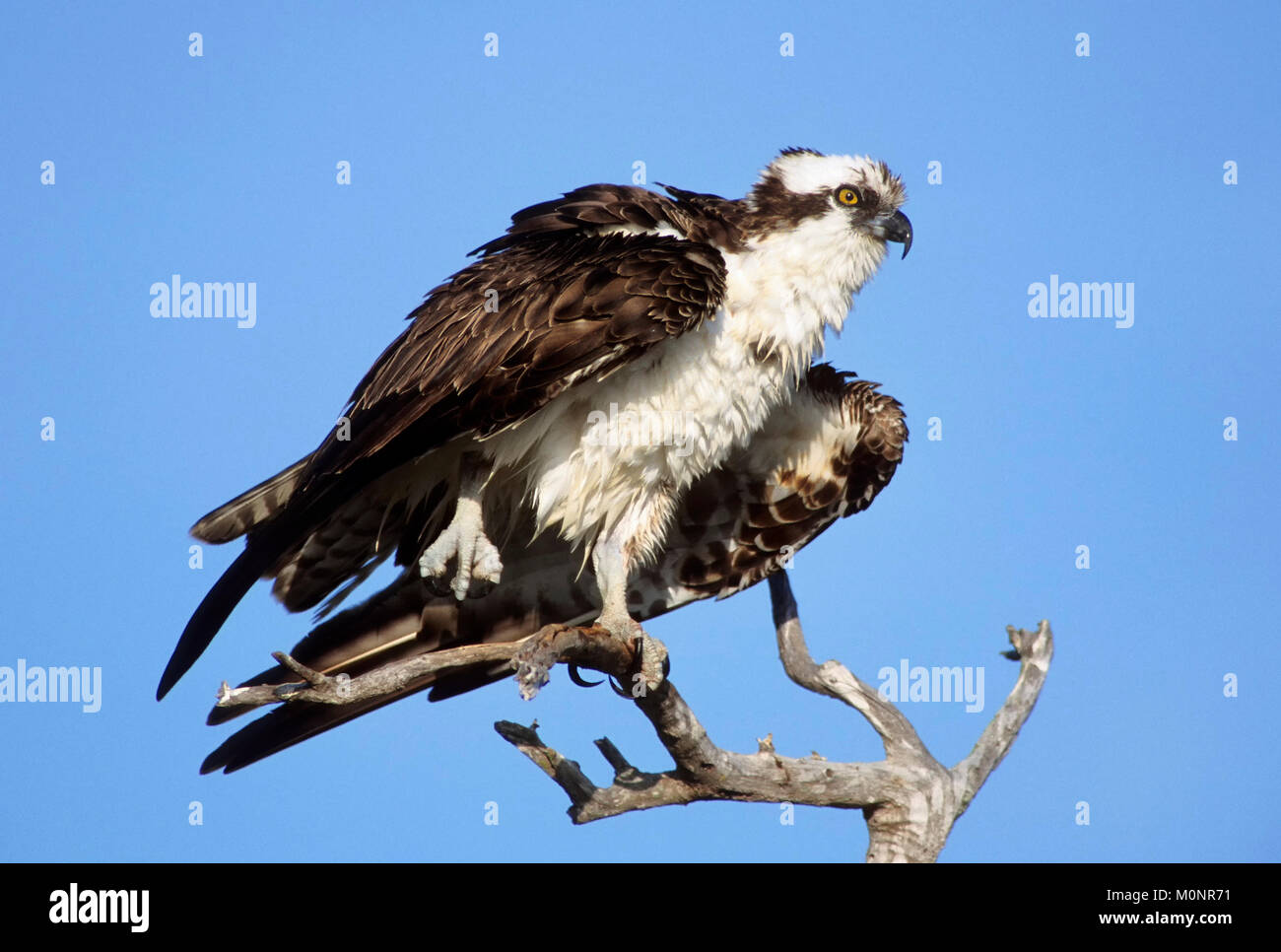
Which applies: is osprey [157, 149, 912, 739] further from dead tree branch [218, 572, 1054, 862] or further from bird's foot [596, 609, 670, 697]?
dead tree branch [218, 572, 1054, 862]

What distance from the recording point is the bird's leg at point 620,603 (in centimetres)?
713

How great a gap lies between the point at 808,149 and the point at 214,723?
15.3 ft

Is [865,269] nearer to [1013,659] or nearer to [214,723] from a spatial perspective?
[1013,659]

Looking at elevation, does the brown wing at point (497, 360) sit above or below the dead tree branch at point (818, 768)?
above

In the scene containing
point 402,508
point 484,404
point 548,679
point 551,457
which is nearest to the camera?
point 548,679

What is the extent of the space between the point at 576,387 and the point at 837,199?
188 centimetres

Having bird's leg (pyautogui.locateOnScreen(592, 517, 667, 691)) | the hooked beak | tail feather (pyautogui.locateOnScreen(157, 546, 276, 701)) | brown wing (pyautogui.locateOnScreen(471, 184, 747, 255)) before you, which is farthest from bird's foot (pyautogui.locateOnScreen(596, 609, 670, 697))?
the hooked beak

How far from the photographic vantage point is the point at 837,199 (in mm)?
7930

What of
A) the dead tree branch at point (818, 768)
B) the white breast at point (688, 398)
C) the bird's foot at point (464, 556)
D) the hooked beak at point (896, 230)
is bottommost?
the dead tree branch at point (818, 768)

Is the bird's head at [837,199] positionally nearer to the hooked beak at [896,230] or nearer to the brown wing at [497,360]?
the hooked beak at [896,230]

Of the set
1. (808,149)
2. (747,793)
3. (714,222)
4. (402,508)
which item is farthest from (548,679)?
(808,149)

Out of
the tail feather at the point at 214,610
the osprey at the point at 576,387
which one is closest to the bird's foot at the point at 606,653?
the osprey at the point at 576,387

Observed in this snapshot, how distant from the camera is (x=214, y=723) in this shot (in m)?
7.86

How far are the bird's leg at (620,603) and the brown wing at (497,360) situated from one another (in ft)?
3.98
